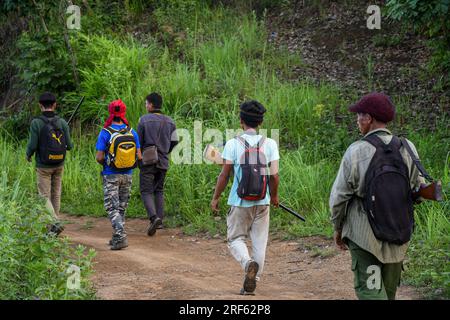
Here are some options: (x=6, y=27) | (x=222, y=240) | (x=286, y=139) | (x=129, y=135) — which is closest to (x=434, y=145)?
(x=286, y=139)

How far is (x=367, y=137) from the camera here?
613cm

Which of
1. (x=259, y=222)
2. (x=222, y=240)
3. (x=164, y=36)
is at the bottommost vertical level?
(x=222, y=240)

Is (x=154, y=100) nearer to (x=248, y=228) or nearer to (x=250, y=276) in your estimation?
(x=248, y=228)

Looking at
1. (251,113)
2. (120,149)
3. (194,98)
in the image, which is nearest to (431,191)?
(251,113)

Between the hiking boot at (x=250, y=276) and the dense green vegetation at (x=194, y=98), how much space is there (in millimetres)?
2342

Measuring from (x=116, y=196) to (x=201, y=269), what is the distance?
1.43 metres

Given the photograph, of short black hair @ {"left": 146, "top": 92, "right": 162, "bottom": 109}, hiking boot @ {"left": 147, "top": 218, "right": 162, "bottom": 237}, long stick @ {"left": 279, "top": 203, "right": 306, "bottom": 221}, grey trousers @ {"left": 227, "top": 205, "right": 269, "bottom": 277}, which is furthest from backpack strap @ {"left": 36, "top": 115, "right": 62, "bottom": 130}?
grey trousers @ {"left": 227, "top": 205, "right": 269, "bottom": 277}

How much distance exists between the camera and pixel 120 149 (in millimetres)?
9859

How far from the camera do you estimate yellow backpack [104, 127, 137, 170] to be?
388 inches

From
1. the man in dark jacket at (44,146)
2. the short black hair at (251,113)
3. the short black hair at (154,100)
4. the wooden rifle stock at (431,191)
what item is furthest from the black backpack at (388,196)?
the short black hair at (154,100)

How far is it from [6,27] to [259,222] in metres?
12.7

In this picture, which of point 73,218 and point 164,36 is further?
point 164,36

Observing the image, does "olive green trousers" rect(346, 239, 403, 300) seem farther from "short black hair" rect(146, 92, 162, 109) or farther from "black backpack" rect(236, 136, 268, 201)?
"short black hair" rect(146, 92, 162, 109)

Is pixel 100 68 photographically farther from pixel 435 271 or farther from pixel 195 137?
pixel 435 271
